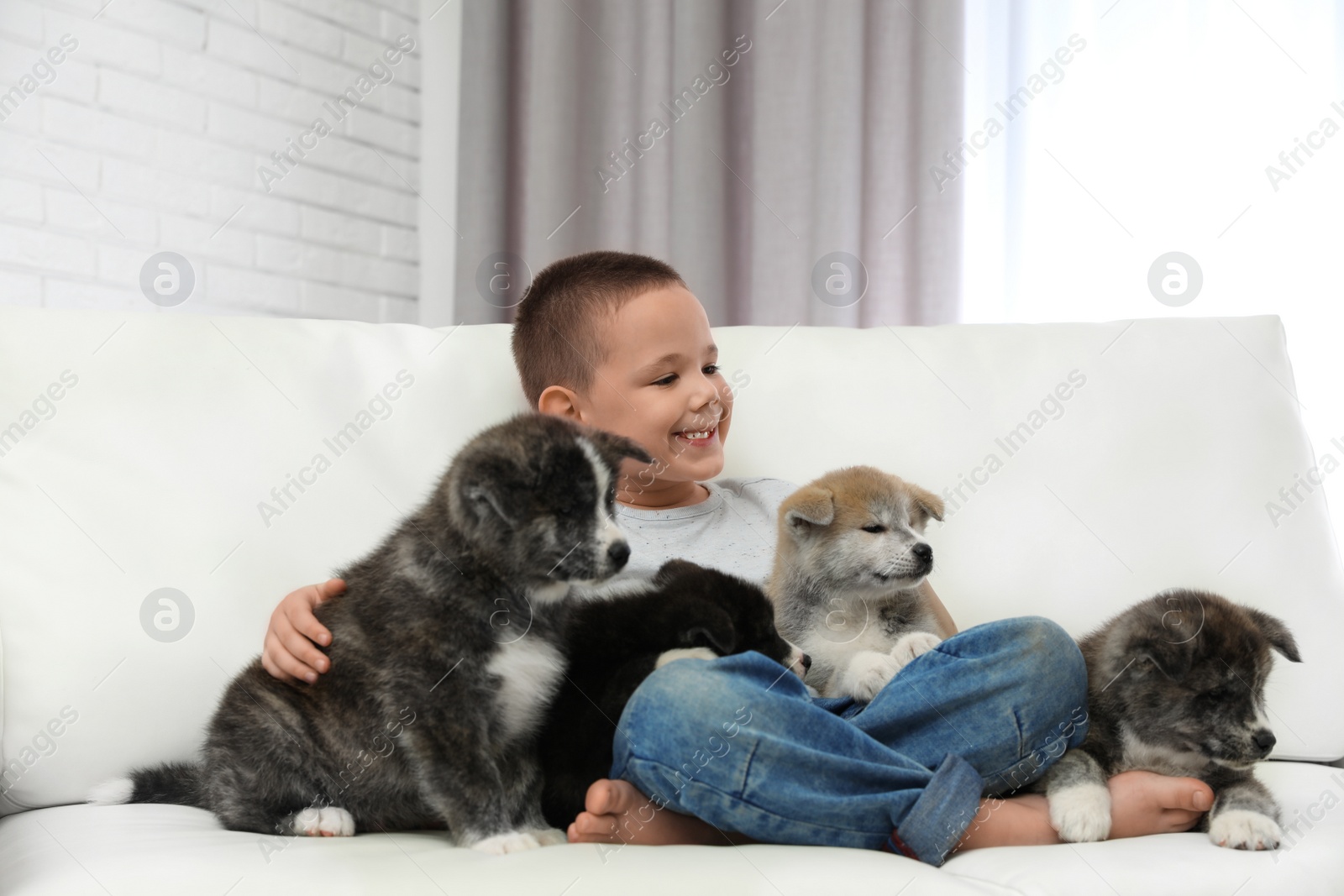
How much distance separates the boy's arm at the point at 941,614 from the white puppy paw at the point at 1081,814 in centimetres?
61

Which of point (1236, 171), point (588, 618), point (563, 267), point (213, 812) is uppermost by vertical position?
point (1236, 171)

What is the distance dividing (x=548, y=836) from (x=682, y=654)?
1.17ft

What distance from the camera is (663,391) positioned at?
2383 millimetres

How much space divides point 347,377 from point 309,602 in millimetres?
636

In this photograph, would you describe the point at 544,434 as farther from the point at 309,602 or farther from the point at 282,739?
the point at 282,739

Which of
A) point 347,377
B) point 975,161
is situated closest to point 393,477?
point 347,377

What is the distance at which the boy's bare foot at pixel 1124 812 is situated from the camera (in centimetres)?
159

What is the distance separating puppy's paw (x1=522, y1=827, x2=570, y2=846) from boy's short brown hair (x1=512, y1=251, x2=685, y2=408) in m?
1.07

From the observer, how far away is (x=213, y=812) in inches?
69.8

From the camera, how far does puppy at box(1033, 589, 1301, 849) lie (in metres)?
1.64

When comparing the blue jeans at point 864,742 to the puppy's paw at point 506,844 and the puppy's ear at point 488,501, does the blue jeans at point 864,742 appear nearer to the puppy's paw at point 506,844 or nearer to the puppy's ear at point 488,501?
the puppy's paw at point 506,844

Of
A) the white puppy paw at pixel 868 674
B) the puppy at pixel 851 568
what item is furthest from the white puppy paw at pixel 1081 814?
the puppy at pixel 851 568

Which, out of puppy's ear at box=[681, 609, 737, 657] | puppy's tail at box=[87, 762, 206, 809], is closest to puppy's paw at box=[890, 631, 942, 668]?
puppy's ear at box=[681, 609, 737, 657]

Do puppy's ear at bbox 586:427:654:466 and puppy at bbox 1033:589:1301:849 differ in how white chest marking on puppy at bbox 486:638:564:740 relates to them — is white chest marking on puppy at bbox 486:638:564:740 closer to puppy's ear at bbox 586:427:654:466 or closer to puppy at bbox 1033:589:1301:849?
puppy's ear at bbox 586:427:654:466
